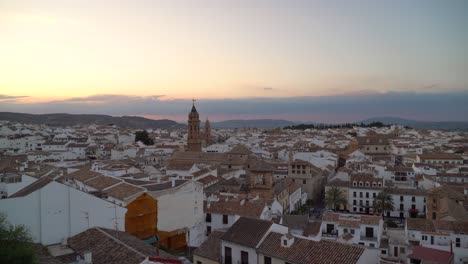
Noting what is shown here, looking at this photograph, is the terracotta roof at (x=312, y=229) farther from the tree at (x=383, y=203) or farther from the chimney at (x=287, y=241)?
the tree at (x=383, y=203)

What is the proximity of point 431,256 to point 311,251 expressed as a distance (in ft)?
28.4

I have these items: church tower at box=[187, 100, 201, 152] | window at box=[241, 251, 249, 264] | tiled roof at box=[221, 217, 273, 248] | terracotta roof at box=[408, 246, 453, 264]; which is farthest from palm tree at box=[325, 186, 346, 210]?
church tower at box=[187, 100, 201, 152]

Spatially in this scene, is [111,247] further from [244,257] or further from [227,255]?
[244,257]

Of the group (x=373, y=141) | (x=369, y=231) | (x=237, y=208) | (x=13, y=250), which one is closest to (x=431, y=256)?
(x=369, y=231)

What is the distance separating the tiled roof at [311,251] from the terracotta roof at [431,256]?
6733 mm

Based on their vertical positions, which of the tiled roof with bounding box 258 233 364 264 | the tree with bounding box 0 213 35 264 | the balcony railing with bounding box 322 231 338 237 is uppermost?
the tree with bounding box 0 213 35 264

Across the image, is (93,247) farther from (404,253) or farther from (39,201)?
(404,253)

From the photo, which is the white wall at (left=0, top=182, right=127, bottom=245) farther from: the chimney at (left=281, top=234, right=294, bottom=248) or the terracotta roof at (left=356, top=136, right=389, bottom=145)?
the terracotta roof at (left=356, top=136, right=389, bottom=145)

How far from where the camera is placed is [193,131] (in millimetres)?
64438

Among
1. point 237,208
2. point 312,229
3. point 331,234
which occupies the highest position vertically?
point 237,208

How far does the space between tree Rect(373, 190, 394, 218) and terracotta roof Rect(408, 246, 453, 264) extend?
18850 mm

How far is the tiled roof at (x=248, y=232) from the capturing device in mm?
16734

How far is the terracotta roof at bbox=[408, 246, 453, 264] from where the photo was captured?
1978 cm

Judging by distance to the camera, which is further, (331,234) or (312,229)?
(331,234)
